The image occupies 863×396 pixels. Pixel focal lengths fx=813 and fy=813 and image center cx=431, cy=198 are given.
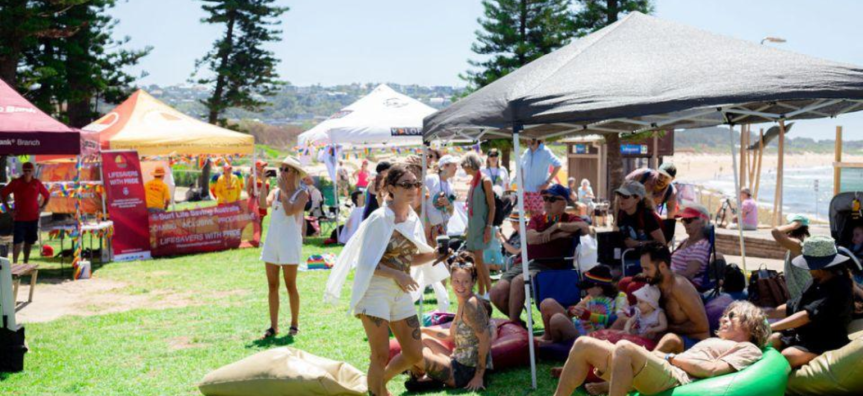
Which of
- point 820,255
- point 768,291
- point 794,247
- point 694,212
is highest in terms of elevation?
point 694,212

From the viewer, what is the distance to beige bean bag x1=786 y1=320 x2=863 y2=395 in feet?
15.7

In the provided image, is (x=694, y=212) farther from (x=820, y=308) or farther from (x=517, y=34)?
(x=517, y=34)

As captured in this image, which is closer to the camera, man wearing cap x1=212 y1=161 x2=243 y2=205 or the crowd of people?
the crowd of people

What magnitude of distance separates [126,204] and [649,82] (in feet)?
33.9

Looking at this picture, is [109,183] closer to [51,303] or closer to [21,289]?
[21,289]

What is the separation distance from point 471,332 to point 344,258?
3.71ft

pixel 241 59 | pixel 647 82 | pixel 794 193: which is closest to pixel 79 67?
pixel 241 59

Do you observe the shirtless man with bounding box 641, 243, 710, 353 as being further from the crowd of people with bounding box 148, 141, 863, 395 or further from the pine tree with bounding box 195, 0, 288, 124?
the pine tree with bounding box 195, 0, 288, 124

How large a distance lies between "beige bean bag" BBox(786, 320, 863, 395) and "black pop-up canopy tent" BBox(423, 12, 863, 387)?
1550 mm

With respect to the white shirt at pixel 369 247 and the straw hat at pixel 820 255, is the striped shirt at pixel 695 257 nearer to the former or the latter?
the straw hat at pixel 820 255

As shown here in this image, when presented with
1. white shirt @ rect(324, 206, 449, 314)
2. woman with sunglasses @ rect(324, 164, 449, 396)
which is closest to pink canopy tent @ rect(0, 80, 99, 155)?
white shirt @ rect(324, 206, 449, 314)

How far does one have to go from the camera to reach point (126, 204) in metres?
13.4

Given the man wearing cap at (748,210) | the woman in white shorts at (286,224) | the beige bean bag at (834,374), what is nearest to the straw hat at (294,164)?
the woman in white shorts at (286,224)

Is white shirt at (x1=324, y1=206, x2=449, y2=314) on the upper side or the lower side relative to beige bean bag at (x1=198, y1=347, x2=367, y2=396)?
upper
